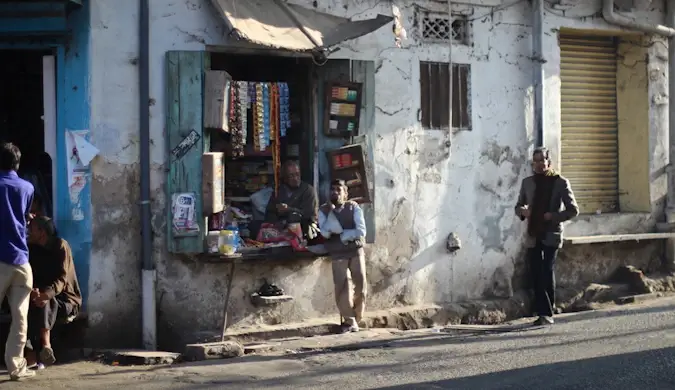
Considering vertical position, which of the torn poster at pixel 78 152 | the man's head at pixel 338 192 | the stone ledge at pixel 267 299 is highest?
the torn poster at pixel 78 152

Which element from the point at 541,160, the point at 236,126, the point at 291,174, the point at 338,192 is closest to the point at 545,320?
the point at 541,160

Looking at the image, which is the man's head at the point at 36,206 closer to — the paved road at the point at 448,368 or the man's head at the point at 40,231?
the man's head at the point at 40,231

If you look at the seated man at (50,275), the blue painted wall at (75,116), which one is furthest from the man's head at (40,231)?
the blue painted wall at (75,116)

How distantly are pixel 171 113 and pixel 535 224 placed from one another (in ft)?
13.0

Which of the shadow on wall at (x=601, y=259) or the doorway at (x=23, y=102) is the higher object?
the doorway at (x=23, y=102)

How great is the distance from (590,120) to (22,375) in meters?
8.04

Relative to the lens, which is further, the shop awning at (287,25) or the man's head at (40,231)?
the shop awning at (287,25)

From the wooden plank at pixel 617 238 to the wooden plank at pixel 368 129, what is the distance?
2794 mm

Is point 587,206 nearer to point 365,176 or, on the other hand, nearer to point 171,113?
point 365,176

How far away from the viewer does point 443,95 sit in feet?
36.4

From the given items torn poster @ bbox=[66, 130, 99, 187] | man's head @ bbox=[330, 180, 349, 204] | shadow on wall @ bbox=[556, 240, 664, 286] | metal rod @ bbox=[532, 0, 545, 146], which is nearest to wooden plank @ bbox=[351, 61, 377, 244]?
man's head @ bbox=[330, 180, 349, 204]

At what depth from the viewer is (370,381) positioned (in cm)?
763

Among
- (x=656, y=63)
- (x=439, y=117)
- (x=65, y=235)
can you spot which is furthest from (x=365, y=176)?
(x=656, y=63)

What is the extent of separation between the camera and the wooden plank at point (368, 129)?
1038 centimetres
